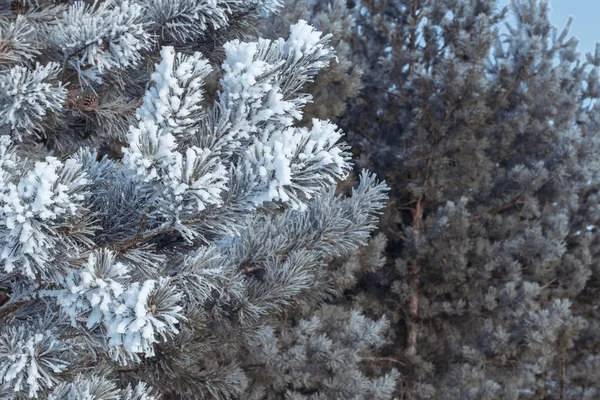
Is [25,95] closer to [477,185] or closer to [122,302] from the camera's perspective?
[122,302]

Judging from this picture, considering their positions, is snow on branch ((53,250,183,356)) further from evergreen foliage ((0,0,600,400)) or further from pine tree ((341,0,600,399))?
pine tree ((341,0,600,399))

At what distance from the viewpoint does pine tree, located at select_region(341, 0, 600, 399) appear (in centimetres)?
553

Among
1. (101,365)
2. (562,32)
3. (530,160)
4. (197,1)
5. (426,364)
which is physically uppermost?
(562,32)

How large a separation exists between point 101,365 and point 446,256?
13.6 feet

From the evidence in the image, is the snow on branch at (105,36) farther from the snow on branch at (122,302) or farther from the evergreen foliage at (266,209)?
the snow on branch at (122,302)

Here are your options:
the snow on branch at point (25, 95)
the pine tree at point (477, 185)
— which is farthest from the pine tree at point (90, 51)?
the pine tree at point (477, 185)

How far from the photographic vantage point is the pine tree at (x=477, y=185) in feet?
18.1

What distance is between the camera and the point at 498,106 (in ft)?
19.7

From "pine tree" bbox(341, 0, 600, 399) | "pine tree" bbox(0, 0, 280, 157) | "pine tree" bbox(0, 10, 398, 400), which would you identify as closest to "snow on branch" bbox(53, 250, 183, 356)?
"pine tree" bbox(0, 10, 398, 400)

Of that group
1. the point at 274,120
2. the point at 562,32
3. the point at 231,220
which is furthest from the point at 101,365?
the point at 562,32

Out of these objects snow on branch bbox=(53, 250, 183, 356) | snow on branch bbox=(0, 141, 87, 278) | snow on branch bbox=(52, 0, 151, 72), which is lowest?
snow on branch bbox=(53, 250, 183, 356)

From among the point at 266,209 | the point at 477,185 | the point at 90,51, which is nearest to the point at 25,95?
the point at 90,51

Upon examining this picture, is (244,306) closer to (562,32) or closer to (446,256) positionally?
(446,256)

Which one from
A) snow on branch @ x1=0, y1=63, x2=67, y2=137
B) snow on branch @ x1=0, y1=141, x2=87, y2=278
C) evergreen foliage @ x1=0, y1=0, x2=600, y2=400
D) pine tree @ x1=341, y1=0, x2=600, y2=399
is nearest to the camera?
snow on branch @ x1=0, y1=141, x2=87, y2=278
